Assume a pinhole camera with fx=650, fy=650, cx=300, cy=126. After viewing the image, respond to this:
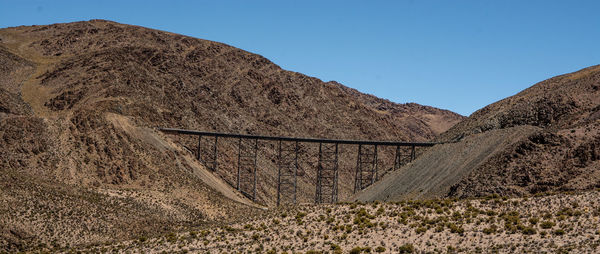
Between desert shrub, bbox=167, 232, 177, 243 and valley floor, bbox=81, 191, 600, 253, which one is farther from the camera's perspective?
desert shrub, bbox=167, 232, 177, 243

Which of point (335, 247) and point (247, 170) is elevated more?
point (247, 170)

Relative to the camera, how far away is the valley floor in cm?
2783

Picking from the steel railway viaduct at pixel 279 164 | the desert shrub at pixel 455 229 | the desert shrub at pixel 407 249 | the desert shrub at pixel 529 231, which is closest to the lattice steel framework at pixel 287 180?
the steel railway viaduct at pixel 279 164

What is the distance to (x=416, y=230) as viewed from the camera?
1231 inches

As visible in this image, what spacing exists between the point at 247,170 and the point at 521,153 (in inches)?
2008

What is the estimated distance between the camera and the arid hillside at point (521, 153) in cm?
4075

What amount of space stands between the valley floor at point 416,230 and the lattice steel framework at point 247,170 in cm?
3689

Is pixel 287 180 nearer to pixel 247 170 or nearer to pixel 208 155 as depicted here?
pixel 247 170

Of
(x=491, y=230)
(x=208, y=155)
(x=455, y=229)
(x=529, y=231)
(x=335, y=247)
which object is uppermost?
(x=208, y=155)

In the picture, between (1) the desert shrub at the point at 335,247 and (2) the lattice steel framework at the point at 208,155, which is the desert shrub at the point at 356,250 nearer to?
(1) the desert shrub at the point at 335,247

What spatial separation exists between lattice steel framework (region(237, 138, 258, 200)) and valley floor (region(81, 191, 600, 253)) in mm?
36895

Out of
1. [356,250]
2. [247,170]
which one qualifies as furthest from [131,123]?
[356,250]

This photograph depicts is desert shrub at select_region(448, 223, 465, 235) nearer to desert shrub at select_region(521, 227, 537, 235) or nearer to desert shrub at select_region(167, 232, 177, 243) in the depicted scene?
desert shrub at select_region(521, 227, 537, 235)

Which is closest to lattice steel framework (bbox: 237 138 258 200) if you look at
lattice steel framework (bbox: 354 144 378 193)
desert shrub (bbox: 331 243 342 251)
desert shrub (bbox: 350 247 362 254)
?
lattice steel framework (bbox: 354 144 378 193)
